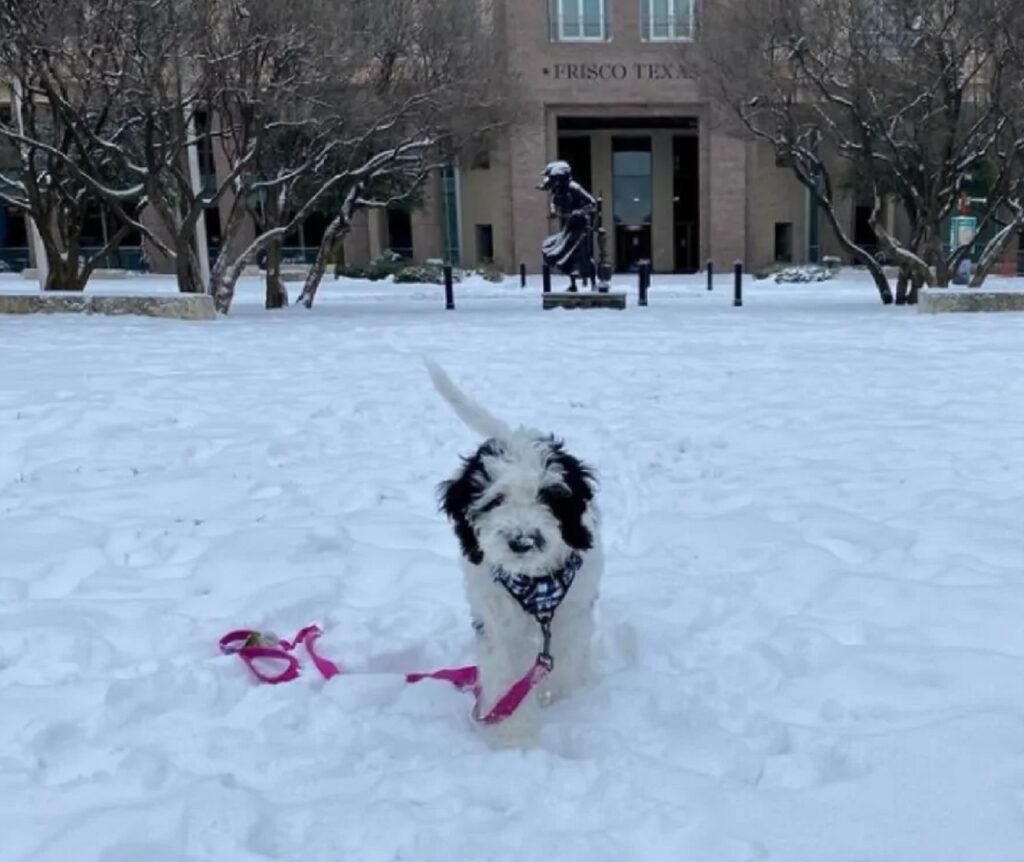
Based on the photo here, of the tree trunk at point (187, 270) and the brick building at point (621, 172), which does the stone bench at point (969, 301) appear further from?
the brick building at point (621, 172)

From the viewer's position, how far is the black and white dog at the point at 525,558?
8.63 feet

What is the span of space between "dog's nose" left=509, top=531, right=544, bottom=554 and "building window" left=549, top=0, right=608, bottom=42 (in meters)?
38.5

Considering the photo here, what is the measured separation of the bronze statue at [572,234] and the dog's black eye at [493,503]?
16969mm

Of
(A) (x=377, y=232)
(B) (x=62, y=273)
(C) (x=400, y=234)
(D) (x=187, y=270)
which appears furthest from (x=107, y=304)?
(C) (x=400, y=234)

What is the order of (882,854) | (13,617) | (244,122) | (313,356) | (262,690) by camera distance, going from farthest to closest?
(244,122), (313,356), (13,617), (262,690), (882,854)

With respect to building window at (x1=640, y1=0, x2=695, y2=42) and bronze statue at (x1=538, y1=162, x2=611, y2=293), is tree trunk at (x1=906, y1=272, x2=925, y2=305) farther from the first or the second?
building window at (x1=640, y1=0, x2=695, y2=42)

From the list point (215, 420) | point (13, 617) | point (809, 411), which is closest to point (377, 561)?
point (13, 617)

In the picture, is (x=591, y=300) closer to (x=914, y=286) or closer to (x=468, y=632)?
(x=914, y=286)

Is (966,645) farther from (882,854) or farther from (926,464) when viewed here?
(926,464)

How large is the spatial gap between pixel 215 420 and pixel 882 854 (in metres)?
5.84

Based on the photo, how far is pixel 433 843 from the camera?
2.25 m

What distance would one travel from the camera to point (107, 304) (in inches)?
585

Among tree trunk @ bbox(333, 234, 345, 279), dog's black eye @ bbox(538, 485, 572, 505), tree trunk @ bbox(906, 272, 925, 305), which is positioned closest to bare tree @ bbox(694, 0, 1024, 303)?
tree trunk @ bbox(906, 272, 925, 305)

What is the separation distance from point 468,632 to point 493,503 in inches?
41.6
